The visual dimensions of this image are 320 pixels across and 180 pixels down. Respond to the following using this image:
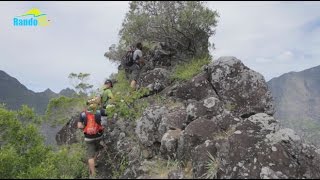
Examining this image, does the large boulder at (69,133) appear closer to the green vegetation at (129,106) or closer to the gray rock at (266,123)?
the green vegetation at (129,106)

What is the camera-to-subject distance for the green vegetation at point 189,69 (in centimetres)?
2561

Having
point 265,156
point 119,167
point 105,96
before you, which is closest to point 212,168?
point 265,156

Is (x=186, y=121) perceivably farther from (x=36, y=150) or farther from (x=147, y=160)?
(x=36, y=150)

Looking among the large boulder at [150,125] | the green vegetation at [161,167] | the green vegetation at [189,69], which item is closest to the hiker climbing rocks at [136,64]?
the green vegetation at [189,69]

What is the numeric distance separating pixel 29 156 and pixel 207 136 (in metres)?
8.69

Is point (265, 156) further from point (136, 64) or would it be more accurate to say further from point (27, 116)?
point (27, 116)

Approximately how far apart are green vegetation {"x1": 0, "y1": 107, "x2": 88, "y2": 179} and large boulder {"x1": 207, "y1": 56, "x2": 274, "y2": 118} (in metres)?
8.90

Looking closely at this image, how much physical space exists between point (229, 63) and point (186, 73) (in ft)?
9.67

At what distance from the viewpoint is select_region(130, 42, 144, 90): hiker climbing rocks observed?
82.6 ft

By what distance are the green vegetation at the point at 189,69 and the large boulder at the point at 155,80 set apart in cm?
59

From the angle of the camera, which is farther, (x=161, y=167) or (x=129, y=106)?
(x=129, y=106)

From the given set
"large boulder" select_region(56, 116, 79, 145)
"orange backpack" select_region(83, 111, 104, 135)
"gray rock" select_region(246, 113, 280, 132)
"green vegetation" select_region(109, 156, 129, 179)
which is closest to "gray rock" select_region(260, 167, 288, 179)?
"gray rock" select_region(246, 113, 280, 132)

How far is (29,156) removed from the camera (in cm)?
1942

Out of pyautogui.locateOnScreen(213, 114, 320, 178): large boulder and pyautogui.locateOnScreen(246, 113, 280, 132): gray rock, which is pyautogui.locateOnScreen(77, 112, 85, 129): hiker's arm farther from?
pyautogui.locateOnScreen(246, 113, 280, 132): gray rock
